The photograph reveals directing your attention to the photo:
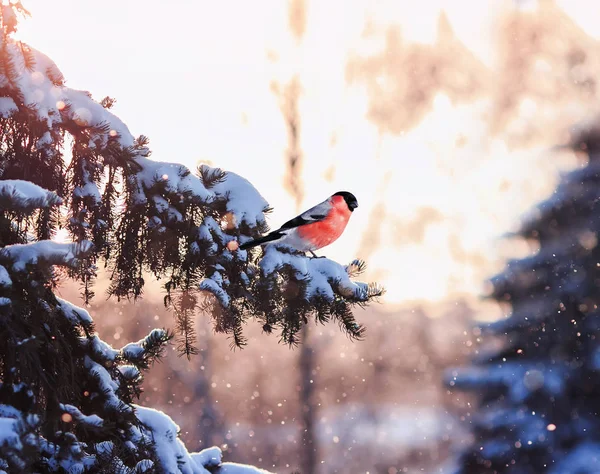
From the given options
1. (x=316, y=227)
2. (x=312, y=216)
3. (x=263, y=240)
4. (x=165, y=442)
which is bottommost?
(x=165, y=442)

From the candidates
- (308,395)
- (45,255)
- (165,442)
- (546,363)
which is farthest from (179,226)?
(308,395)

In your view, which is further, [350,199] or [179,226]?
[350,199]

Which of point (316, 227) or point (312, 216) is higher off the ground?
point (312, 216)

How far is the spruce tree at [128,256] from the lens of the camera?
9.39 feet

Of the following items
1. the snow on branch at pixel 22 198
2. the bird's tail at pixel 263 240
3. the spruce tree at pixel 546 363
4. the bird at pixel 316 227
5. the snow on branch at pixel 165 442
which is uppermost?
the spruce tree at pixel 546 363

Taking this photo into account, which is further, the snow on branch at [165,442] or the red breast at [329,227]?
the red breast at [329,227]

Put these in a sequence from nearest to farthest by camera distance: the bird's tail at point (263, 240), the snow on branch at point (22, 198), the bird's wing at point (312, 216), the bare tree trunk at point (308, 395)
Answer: the snow on branch at point (22, 198) < the bird's tail at point (263, 240) < the bird's wing at point (312, 216) < the bare tree trunk at point (308, 395)

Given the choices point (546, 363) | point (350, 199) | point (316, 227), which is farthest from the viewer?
point (546, 363)

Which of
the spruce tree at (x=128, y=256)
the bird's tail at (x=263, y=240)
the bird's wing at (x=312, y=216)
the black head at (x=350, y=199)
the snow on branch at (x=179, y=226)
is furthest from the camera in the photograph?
the black head at (x=350, y=199)

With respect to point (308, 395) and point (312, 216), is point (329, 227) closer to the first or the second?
point (312, 216)

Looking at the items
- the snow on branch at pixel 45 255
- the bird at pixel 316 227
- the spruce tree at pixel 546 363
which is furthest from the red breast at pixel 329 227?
the spruce tree at pixel 546 363

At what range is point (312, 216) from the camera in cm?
418

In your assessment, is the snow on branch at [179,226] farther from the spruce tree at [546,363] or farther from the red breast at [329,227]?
the spruce tree at [546,363]

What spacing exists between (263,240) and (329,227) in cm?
88
